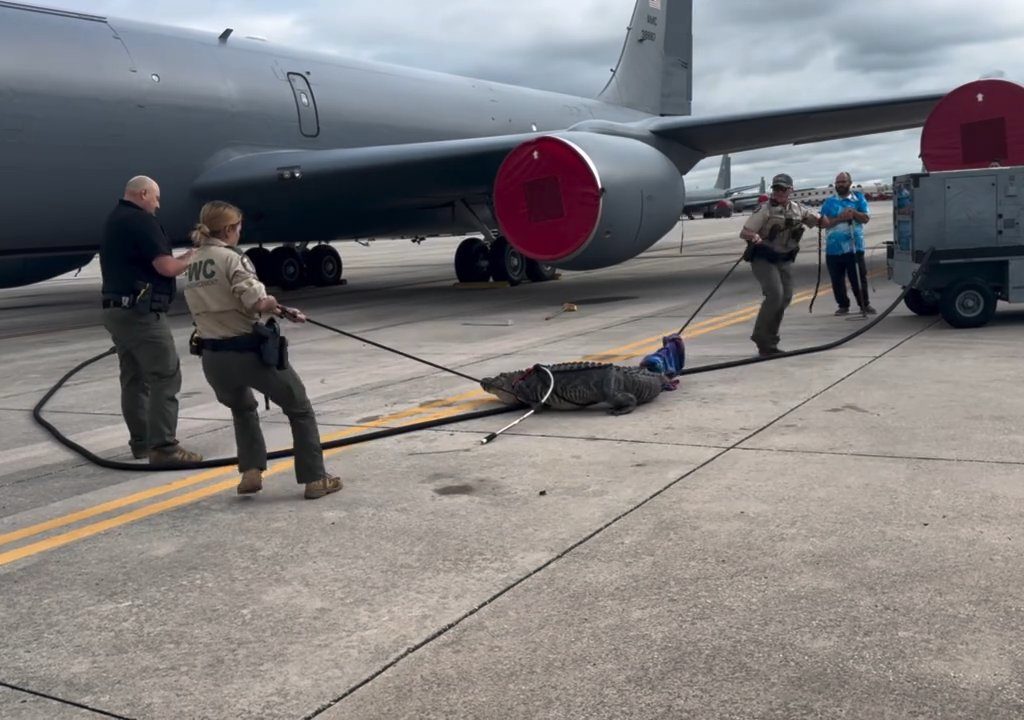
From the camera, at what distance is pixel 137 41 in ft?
37.9

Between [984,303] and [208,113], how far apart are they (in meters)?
8.97

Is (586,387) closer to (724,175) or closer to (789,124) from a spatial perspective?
(789,124)

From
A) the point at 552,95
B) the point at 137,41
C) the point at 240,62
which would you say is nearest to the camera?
the point at 137,41

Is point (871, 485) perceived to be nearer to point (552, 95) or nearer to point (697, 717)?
point (697, 717)

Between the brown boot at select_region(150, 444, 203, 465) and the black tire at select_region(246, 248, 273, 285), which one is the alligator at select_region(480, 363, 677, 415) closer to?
the brown boot at select_region(150, 444, 203, 465)

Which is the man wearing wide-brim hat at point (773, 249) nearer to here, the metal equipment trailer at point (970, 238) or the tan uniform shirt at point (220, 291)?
the metal equipment trailer at point (970, 238)

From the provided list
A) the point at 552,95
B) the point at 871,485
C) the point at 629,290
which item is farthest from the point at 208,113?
the point at 871,485

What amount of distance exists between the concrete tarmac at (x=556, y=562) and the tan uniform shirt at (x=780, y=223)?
113cm

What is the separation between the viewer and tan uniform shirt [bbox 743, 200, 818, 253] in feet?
24.7

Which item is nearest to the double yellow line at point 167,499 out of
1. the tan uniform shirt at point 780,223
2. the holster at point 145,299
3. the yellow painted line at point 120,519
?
the yellow painted line at point 120,519

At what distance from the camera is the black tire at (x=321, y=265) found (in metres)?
18.0

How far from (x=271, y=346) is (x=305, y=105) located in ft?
32.8

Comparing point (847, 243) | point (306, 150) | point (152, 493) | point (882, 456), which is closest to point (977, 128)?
point (847, 243)

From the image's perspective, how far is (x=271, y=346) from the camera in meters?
4.35
